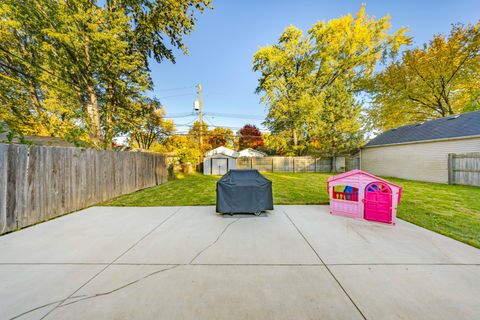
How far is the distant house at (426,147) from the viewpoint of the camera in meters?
9.95

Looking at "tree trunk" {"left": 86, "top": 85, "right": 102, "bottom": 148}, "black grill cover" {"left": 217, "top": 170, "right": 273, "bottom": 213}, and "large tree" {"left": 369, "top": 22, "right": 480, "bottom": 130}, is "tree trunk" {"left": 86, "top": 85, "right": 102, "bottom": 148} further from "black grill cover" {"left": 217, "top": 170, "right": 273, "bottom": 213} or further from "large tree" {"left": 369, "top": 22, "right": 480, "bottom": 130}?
"large tree" {"left": 369, "top": 22, "right": 480, "bottom": 130}

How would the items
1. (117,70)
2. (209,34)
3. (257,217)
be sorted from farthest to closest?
(209,34), (117,70), (257,217)

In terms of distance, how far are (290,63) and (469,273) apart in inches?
790

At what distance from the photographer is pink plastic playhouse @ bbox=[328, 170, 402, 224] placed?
13.5ft

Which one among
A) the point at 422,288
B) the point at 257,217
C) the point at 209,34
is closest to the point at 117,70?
the point at 209,34

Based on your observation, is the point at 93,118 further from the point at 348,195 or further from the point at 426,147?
the point at 426,147

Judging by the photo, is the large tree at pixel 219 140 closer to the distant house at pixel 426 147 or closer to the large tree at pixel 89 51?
the large tree at pixel 89 51

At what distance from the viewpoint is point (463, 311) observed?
67.6 inches

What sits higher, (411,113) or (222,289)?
(411,113)

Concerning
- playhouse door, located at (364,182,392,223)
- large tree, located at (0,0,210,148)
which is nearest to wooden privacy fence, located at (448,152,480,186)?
playhouse door, located at (364,182,392,223)

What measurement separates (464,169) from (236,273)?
1431 centimetres

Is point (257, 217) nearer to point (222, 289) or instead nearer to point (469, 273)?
point (222, 289)

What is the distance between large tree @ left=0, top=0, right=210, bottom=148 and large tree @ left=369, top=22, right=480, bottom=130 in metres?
18.9

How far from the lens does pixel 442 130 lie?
36.8 feet
